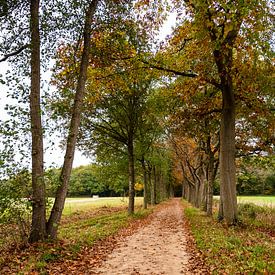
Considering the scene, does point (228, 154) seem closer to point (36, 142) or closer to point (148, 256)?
point (148, 256)

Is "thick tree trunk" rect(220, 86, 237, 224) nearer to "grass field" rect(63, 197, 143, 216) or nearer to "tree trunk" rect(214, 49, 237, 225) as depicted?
"tree trunk" rect(214, 49, 237, 225)

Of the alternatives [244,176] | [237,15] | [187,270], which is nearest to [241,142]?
[244,176]

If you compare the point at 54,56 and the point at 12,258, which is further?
the point at 54,56

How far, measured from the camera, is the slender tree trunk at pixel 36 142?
403 inches

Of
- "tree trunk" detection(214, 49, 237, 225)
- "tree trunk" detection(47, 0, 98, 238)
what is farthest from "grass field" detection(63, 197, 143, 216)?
"tree trunk" detection(47, 0, 98, 238)

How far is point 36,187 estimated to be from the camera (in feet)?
33.6

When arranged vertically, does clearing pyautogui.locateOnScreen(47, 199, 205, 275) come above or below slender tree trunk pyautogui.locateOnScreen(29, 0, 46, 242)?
below

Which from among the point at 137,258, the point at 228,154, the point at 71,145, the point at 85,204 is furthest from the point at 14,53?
the point at 85,204

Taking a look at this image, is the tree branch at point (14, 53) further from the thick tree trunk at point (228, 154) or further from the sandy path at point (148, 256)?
the thick tree trunk at point (228, 154)

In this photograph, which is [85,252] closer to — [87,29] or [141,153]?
[87,29]

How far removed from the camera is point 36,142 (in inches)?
411

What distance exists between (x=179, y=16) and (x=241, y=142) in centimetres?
958

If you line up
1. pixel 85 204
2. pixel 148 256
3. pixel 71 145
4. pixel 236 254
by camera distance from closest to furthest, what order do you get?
pixel 236 254
pixel 148 256
pixel 71 145
pixel 85 204

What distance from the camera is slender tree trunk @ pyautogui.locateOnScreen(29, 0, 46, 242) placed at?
10234 millimetres
